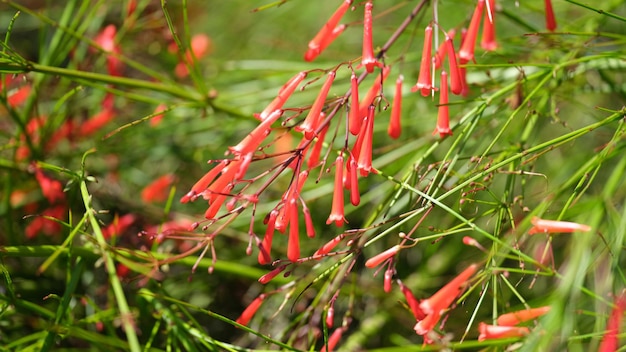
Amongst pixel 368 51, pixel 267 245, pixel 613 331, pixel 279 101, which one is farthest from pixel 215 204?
pixel 613 331

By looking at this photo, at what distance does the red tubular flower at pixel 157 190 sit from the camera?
1.88 metres

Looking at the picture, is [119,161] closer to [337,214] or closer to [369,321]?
[369,321]

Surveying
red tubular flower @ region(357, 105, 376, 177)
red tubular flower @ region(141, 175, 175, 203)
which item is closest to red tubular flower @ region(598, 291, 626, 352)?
red tubular flower @ region(357, 105, 376, 177)

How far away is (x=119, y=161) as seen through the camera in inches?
78.0

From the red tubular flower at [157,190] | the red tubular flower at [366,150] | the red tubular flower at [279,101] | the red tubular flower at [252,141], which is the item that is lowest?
the red tubular flower at [157,190]

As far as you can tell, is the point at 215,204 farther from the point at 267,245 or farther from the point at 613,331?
the point at 613,331

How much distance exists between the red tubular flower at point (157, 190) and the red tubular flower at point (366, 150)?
0.97 m

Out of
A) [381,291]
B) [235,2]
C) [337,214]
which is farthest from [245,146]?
[235,2]

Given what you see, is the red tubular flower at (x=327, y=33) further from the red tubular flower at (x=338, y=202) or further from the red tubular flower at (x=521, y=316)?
the red tubular flower at (x=521, y=316)

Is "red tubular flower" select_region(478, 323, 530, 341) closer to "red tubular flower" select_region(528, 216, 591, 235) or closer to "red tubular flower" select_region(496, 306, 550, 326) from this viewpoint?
"red tubular flower" select_region(496, 306, 550, 326)

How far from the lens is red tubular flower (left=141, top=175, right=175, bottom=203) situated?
1.88 metres

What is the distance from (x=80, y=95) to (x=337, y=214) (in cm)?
127

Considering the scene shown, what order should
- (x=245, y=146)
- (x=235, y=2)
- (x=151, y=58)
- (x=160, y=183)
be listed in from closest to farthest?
(x=245, y=146), (x=160, y=183), (x=151, y=58), (x=235, y=2)

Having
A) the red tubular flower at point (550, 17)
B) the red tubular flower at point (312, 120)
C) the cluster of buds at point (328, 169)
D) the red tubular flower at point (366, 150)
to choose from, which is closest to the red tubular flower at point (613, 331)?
the cluster of buds at point (328, 169)
